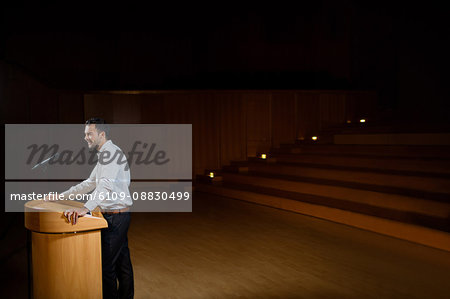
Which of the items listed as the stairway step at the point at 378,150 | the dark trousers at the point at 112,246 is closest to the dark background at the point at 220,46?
the stairway step at the point at 378,150

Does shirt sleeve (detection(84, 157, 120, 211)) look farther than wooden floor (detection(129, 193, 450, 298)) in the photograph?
No

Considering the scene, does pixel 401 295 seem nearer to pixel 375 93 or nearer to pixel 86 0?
pixel 375 93

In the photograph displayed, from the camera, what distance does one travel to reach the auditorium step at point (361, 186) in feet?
13.5

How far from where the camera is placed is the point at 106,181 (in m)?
2.09

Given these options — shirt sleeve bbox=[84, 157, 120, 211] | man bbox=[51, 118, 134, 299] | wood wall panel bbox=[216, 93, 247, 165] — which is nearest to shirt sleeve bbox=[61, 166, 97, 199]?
man bbox=[51, 118, 134, 299]

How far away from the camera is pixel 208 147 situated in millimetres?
7812

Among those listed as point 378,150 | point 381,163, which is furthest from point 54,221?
point 378,150

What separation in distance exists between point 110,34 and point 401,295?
7830mm

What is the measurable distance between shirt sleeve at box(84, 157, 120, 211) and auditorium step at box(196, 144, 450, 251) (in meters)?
3.10

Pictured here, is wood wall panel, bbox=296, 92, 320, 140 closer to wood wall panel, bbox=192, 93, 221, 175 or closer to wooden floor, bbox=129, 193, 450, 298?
wood wall panel, bbox=192, 93, 221, 175

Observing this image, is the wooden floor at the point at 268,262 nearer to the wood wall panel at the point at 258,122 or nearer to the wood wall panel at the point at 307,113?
the wood wall panel at the point at 258,122

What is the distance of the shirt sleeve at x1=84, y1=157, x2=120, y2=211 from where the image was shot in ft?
6.84

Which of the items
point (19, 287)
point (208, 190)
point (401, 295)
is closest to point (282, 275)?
point (401, 295)

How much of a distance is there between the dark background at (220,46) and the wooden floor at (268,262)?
407cm
